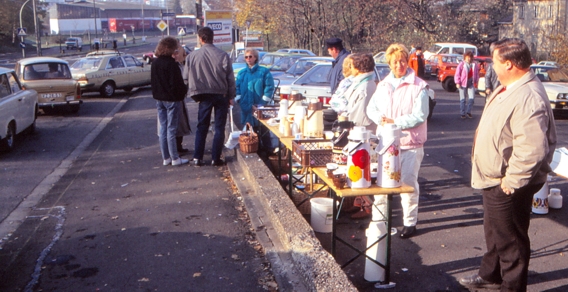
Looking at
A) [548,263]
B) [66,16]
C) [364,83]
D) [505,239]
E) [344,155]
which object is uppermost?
[66,16]

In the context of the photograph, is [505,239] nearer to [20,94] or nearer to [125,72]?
[20,94]

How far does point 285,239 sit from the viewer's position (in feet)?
17.0

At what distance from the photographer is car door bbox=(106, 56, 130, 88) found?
2248 centimetres

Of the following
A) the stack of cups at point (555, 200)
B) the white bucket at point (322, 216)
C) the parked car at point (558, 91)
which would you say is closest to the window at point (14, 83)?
the white bucket at point (322, 216)

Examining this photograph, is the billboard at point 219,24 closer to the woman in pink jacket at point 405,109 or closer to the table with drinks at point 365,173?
the woman in pink jacket at point 405,109

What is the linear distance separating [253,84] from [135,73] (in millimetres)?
15826

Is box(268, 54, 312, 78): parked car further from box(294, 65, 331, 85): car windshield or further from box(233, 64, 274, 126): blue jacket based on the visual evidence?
box(233, 64, 274, 126): blue jacket

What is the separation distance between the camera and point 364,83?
6.35 meters

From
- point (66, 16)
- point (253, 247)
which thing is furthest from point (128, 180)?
point (66, 16)

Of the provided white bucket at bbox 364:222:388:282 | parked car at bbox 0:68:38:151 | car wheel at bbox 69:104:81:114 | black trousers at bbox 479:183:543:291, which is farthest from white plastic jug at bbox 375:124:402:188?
car wheel at bbox 69:104:81:114

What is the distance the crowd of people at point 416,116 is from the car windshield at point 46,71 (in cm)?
889

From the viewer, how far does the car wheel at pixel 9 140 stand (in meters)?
10.8

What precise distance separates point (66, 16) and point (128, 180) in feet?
389

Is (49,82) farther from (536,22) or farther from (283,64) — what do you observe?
(536,22)
